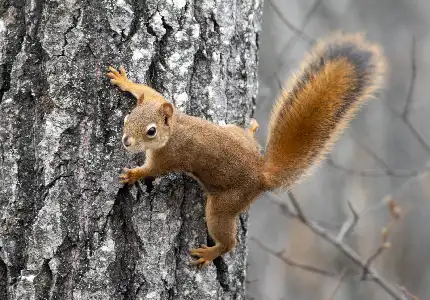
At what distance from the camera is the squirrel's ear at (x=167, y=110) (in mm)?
2045

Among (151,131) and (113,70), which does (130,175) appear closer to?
(151,131)

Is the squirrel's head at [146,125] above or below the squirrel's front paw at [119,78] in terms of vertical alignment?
below

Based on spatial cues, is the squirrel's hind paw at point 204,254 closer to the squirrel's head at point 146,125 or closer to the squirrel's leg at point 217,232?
the squirrel's leg at point 217,232

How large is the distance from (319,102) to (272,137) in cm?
21

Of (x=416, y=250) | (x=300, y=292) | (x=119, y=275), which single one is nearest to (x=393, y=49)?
(x=416, y=250)

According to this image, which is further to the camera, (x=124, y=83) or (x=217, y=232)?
(x=217, y=232)

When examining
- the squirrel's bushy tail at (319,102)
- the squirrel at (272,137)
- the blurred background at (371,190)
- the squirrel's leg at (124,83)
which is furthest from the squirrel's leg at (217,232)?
the blurred background at (371,190)

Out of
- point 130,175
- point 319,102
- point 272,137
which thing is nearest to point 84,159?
point 130,175

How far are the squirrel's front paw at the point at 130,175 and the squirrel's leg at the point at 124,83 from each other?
0.74 ft

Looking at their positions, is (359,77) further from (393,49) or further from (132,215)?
(393,49)

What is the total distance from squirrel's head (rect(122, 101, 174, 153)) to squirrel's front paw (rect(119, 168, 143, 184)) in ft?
0.22

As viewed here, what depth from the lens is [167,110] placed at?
6.78ft

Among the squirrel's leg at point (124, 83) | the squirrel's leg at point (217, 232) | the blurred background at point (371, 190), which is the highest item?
the blurred background at point (371, 190)

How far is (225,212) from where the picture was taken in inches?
86.0
